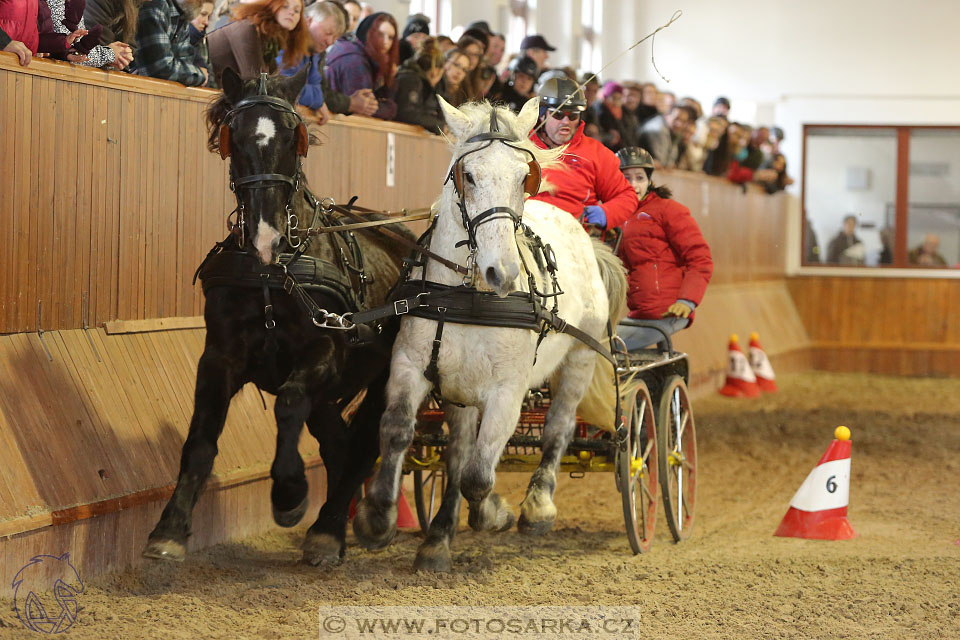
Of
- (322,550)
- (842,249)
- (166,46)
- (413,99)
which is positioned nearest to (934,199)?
(842,249)

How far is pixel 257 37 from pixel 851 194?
48.8 ft

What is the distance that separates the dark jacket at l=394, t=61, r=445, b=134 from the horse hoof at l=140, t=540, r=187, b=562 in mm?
4696

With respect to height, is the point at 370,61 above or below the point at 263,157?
above

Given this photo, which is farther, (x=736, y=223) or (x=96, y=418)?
(x=736, y=223)

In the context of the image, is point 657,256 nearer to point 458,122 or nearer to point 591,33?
point 458,122

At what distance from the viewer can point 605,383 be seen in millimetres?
5809

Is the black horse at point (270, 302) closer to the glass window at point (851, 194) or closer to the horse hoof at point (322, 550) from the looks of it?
the horse hoof at point (322, 550)

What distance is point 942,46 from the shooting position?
18.6 metres

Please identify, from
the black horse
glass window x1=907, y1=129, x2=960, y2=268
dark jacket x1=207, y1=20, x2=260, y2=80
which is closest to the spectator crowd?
dark jacket x1=207, y1=20, x2=260, y2=80

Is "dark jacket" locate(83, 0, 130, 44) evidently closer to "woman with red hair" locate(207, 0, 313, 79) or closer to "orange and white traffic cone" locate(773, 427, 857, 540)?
"woman with red hair" locate(207, 0, 313, 79)

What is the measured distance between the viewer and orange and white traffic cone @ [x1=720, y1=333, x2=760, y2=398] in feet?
44.4

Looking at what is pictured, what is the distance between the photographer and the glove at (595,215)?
6.04 m

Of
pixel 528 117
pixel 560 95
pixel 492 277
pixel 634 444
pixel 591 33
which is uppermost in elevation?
pixel 591 33

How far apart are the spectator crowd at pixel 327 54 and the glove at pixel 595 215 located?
857 mm
